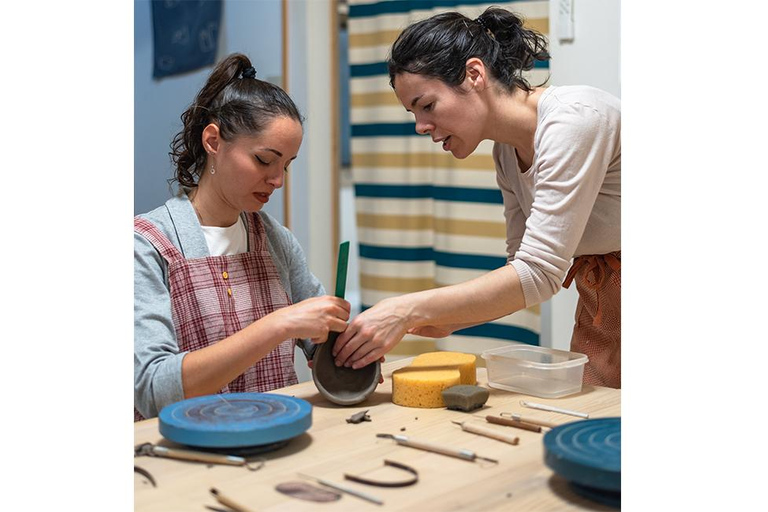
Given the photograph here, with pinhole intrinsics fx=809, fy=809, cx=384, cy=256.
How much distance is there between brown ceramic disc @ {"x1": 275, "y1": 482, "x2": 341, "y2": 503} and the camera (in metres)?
0.61

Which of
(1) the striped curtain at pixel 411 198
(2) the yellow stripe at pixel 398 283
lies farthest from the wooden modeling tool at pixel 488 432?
(2) the yellow stripe at pixel 398 283

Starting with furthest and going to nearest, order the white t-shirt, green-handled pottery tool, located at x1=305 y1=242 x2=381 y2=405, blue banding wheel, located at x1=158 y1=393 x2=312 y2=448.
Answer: the white t-shirt
green-handled pottery tool, located at x1=305 y1=242 x2=381 y2=405
blue banding wheel, located at x1=158 y1=393 x2=312 y2=448

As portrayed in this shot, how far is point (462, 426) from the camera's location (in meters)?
0.81

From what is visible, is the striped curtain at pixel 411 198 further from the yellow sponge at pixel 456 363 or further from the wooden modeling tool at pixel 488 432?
the wooden modeling tool at pixel 488 432

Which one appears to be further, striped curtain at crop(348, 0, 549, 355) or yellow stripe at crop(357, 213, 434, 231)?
yellow stripe at crop(357, 213, 434, 231)

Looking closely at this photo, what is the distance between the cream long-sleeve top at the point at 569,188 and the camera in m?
0.98

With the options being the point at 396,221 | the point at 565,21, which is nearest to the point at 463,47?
the point at 565,21

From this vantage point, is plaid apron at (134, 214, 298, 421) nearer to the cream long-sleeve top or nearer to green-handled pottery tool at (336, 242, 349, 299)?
green-handled pottery tool at (336, 242, 349, 299)

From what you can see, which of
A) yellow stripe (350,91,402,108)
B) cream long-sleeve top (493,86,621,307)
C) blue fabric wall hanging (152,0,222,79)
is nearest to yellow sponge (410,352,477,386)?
cream long-sleeve top (493,86,621,307)

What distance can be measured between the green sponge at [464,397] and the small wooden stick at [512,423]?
4 centimetres

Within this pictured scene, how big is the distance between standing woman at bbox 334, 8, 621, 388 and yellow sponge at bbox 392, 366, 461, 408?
0.18ft
